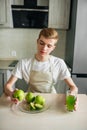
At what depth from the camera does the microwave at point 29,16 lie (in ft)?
8.75

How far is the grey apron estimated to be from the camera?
164cm

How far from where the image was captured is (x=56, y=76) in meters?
1.71

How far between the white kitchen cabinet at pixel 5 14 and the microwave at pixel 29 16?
62 millimetres

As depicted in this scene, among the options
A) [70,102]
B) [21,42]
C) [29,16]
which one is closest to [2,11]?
[29,16]

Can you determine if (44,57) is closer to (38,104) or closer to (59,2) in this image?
(38,104)

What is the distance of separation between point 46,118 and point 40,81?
61cm

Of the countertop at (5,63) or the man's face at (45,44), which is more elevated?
the man's face at (45,44)

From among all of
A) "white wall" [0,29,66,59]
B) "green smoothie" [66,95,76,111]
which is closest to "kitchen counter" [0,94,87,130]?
"green smoothie" [66,95,76,111]

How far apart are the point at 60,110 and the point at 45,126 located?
0.75ft

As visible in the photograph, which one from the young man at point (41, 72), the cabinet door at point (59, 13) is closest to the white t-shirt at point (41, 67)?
the young man at point (41, 72)

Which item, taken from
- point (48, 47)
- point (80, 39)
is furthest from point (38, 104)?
point (80, 39)

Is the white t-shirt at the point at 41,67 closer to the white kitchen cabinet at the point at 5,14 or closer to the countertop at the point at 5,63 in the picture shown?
the countertop at the point at 5,63

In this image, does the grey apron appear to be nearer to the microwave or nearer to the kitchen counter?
the kitchen counter

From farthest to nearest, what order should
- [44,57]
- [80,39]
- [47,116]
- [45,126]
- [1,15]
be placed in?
1. [1,15]
2. [80,39]
3. [44,57]
4. [47,116]
5. [45,126]
